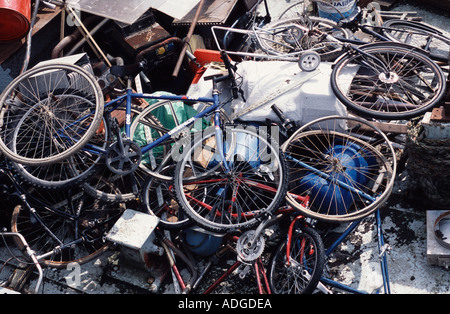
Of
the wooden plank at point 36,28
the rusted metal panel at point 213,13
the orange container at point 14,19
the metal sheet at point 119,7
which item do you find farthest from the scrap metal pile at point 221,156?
the rusted metal panel at point 213,13

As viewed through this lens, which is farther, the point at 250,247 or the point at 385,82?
the point at 385,82

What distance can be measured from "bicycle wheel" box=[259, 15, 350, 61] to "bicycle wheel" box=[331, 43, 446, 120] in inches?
24.3

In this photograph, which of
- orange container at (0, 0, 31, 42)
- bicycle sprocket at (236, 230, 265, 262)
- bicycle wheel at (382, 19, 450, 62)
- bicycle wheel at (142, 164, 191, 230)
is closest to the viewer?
bicycle sprocket at (236, 230, 265, 262)

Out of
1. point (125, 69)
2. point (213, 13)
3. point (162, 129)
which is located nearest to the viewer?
point (125, 69)

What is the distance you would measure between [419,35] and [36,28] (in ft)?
23.2

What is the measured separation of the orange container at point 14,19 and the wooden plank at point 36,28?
24 cm

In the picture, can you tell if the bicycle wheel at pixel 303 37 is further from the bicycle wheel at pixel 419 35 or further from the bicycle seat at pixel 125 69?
the bicycle seat at pixel 125 69

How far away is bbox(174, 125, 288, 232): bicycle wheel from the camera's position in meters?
6.81

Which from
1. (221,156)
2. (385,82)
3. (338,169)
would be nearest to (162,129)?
(221,156)

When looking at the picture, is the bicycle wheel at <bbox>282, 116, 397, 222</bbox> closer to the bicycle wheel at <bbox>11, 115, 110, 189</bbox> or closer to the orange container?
the bicycle wheel at <bbox>11, 115, 110, 189</bbox>

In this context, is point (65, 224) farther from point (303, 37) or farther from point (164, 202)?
point (303, 37)

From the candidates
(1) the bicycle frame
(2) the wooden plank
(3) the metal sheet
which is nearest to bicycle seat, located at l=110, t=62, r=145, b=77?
(3) the metal sheet

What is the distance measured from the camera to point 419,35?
31.9ft
